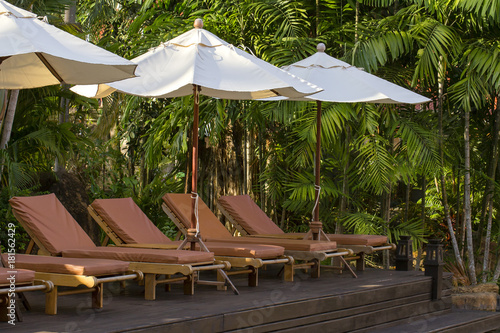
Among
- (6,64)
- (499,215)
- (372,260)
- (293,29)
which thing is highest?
(293,29)

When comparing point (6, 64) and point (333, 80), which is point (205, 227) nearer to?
point (333, 80)

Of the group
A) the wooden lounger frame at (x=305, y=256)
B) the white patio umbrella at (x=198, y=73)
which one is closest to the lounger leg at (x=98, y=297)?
the white patio umbrella at (x=198, y=73)

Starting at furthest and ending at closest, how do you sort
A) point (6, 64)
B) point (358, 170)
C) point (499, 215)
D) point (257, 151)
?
point (257, 151)
point (499, 215)
point (358, 170)
point (6, 64)

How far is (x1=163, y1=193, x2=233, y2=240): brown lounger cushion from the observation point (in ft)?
24.5

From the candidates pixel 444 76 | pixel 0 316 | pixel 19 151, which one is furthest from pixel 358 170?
pixel 0 316

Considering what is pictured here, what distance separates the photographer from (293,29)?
988 centimetres

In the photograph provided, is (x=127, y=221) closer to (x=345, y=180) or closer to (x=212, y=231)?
(x=212, y=231)

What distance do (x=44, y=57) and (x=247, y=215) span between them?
3.46m

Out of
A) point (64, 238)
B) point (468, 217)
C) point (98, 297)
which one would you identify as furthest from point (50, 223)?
point (468, 217)

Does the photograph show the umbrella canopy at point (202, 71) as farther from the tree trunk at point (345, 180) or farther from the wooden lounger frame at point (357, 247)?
the tree trunk at point (345, 180)

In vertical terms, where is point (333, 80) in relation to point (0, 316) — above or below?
above

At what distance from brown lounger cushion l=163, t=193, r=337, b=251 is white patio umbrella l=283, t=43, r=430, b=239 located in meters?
0.63

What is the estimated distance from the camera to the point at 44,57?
5824 millimetres

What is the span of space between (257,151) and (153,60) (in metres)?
4.63
